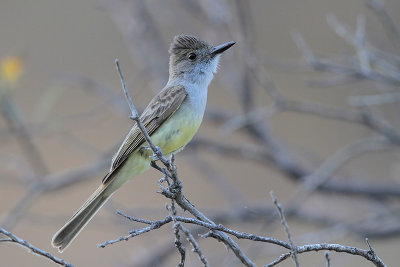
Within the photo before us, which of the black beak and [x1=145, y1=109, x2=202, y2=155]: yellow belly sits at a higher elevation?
the black beak

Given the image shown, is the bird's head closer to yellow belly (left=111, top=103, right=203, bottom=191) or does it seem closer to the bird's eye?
the bird's eye

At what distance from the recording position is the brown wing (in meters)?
3.34

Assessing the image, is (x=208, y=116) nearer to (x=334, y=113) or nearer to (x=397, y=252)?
(x=334, y=113)

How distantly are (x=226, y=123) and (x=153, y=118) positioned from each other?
40.5 inches

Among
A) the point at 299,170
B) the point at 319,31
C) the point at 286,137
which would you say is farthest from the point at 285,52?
the point at 299,170

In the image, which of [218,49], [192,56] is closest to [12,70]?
[192,56]

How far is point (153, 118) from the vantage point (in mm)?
3500

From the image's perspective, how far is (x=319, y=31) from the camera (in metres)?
7.32

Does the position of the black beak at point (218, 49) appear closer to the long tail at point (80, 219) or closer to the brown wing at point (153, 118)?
the brown wing at point (153, 118)

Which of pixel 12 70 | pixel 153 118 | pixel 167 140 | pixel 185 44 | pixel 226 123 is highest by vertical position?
pixel 185 44

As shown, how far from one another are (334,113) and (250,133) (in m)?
1.11

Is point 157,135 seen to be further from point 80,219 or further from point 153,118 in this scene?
point 80,219

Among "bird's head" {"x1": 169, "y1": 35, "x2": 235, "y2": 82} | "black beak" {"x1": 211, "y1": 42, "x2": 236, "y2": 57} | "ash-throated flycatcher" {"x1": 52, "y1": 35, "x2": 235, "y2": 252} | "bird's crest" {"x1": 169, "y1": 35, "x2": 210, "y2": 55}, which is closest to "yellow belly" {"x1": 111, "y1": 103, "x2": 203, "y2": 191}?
"ash-throated flycatcher" {"x1": 52, "y1": 35, "x2": 235, "y2": 252}

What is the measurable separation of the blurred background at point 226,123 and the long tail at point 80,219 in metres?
0.56
